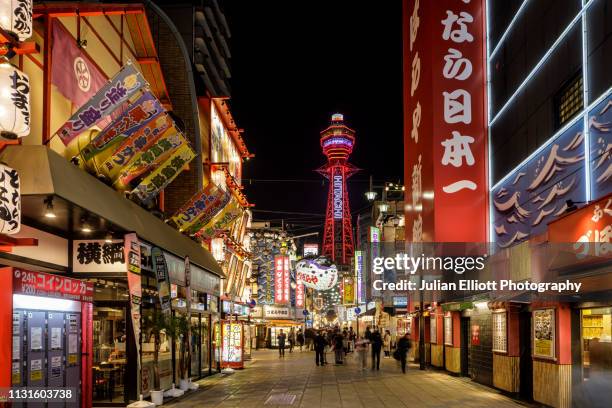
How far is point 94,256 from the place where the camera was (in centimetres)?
1594

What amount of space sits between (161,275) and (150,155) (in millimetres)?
3355

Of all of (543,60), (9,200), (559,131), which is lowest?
(9,200)

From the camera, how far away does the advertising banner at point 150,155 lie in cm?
1579

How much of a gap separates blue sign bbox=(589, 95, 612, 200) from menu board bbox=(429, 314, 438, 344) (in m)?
18.8

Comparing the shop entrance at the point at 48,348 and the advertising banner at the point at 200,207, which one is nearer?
the shop entrance at the point at 48,348

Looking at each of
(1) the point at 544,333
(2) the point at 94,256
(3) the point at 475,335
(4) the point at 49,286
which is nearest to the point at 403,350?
(3) the point at 475,335

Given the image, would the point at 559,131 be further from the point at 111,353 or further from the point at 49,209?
the point at 111,353

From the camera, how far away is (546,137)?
54.2 ft

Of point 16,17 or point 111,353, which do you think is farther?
point 111,353

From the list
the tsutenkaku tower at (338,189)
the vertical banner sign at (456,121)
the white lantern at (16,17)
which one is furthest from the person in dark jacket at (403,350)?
the tsutenkaku tower at (338,189)

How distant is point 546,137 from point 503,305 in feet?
15.0

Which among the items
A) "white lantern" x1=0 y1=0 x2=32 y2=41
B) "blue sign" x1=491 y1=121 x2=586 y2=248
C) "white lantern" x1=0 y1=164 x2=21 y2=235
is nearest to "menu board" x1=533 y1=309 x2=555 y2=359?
"blue sign" x1=491 y1=121 x2=586 y2=248

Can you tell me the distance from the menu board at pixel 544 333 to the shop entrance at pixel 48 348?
968cm

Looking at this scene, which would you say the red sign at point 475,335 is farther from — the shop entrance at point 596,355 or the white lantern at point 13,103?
the white lantern at point 13,103
